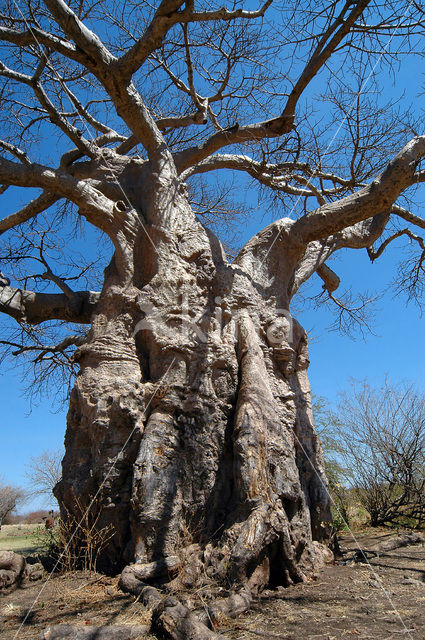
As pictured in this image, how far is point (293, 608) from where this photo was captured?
2684 mm

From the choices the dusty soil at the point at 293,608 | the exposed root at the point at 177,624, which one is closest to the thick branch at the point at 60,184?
the dusty soil at the point at 293,608

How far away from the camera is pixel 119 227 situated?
14.4 ft

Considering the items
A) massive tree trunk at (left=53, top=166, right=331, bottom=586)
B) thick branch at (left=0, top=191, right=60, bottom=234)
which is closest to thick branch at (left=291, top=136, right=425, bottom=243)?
massive tree trunk at (left=53, top=166, right=331, bottom=586)

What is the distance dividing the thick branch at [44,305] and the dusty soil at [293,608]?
2.74 meters

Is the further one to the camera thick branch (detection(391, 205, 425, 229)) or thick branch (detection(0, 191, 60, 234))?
thick branch (detection(391, 205, 425, 229))

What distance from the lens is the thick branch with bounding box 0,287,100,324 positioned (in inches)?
191

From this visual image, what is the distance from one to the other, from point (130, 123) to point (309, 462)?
3687 mm

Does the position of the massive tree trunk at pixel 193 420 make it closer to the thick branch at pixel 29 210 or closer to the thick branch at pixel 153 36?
the thick branch at pixel 153 36

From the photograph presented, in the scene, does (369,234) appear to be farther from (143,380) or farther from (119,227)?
(143,380)

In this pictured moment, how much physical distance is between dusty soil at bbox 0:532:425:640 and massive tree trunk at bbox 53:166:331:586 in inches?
9.8

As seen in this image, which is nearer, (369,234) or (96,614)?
(96,614)

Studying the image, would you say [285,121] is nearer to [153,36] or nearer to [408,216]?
[153,36]

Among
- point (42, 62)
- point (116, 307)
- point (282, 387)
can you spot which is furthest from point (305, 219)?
point (42, 62)

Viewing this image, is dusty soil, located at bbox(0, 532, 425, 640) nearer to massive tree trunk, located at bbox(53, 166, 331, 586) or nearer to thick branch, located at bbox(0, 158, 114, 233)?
massive tree trunk, located at bbox(53, 166, 331, 586)
